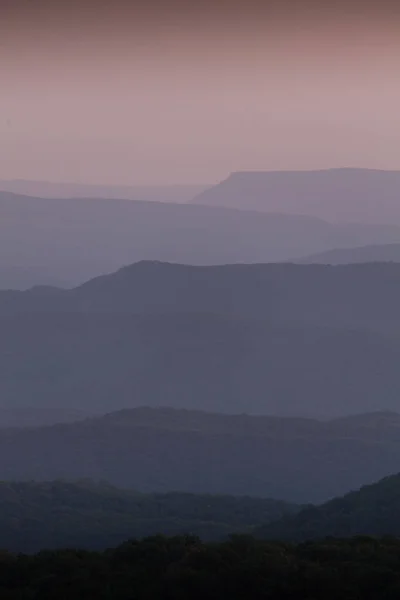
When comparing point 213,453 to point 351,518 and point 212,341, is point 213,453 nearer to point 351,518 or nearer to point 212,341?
point 212,341

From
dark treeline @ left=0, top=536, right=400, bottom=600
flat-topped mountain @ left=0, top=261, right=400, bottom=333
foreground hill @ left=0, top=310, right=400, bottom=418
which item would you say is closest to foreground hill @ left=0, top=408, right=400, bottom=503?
foreground hill @ left=0, top=310, right=400, bottom=418

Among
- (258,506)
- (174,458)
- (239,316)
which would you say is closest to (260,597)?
(258,506)

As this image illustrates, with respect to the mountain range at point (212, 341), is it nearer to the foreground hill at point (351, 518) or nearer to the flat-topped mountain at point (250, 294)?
the flat-topped mountain at point (250, 294)

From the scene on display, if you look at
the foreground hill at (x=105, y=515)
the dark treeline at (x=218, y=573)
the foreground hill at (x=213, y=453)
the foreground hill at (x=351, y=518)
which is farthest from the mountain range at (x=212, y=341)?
the dark treeline at (x=218, y=573)

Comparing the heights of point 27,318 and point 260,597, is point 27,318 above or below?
above

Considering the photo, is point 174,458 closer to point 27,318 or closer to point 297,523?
point 297,523

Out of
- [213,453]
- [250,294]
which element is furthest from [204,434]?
[250,294]
